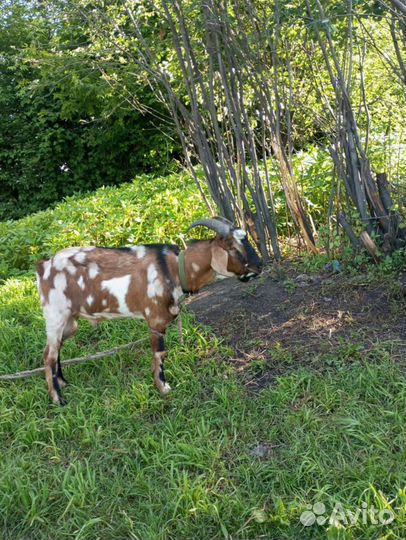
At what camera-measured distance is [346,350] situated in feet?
14.2

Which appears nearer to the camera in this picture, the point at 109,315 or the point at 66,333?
the point at 109,315

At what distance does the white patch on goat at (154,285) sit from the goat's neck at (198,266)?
21 centimetres

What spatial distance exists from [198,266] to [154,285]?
35 centimetres

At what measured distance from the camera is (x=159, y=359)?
427cm

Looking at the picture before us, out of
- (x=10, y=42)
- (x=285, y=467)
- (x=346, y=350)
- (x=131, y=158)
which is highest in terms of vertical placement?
(x=10, y=42)

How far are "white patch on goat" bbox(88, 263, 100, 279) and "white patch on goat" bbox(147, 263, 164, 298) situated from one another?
41cm

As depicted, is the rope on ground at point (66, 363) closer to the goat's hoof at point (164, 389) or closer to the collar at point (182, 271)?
the goat's hoof at point (164, 389)

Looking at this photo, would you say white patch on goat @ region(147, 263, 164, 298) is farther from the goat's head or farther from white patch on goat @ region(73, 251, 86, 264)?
white patch on goat @ region(73, 251, 86, 264)

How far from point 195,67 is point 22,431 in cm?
373

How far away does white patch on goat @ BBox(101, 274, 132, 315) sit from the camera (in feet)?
13.8

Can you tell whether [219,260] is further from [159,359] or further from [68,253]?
[68,253]

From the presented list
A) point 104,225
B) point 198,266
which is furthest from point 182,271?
point 104,225

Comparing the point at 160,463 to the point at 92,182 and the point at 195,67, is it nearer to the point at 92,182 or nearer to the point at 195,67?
the point at 195,67

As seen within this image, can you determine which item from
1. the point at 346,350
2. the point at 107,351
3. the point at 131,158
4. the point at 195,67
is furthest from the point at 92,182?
the point at 346,350
